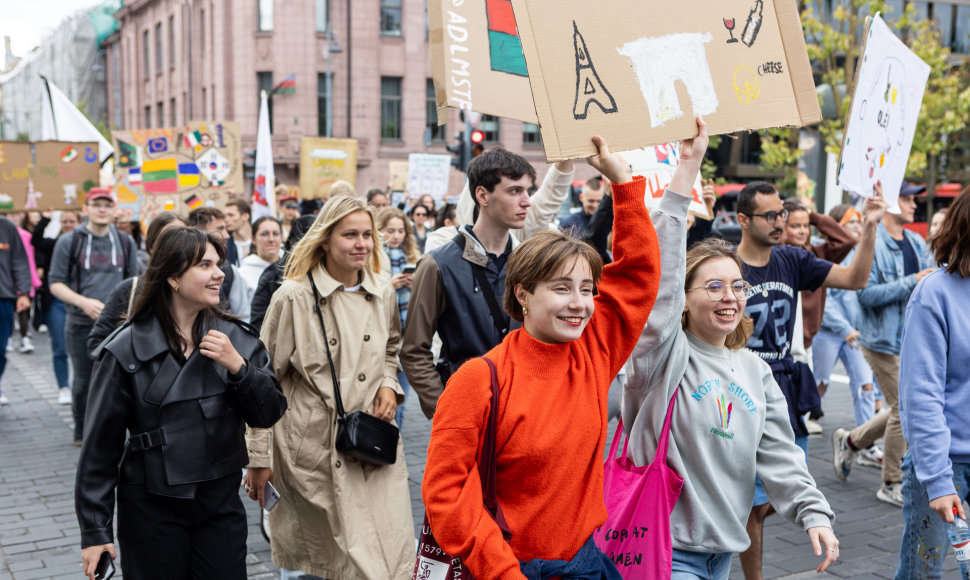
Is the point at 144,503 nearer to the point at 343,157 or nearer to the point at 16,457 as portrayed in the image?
the point at 16,457

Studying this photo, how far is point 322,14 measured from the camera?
39250mm

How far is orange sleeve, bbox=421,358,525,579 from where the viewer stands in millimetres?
Result: 2295

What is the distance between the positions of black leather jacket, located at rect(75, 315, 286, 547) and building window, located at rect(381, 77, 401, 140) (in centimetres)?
3742

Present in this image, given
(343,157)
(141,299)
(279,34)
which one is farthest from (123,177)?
(279,34)

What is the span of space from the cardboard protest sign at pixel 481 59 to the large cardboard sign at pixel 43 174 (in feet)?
31.0

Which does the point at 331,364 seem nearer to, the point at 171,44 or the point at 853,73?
the point at 853,73

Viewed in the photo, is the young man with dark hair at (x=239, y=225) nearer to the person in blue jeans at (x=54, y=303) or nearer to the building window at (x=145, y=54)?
the person in blue jeans at (x=54, y=303)

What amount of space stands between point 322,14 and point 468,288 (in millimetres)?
37653

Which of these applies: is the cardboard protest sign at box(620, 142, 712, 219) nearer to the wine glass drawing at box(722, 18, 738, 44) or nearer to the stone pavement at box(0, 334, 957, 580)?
the stone pavement at box(0, 334, 957, 580)

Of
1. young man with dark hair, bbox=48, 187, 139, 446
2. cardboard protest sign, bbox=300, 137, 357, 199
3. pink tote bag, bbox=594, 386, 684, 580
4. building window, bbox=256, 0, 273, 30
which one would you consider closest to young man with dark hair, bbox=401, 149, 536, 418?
pink tote bag, bbox=594, 386, 684, 580

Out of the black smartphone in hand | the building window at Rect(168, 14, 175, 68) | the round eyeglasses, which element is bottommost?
the black smartphone in hand

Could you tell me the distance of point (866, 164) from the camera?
15.3 feet

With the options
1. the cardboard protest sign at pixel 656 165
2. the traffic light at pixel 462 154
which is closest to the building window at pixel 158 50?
the traffic light at pixel 462 154

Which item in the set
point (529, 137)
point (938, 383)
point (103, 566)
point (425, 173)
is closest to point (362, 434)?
point (103, 566)
